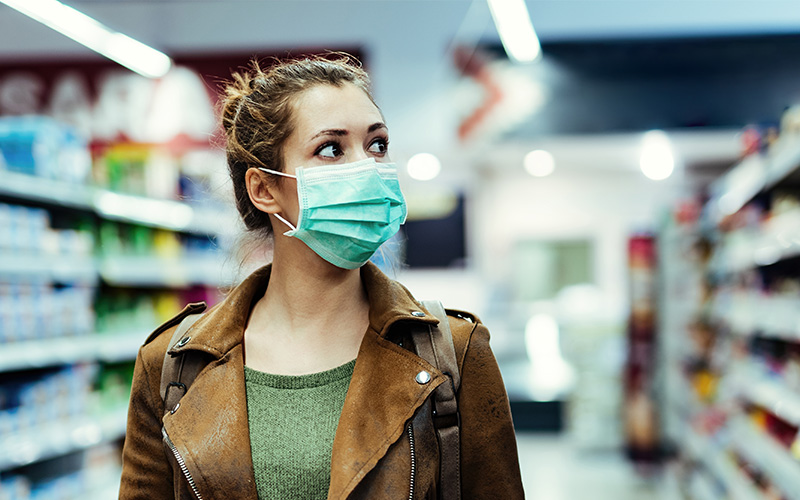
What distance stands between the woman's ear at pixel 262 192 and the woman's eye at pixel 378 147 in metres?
0.24

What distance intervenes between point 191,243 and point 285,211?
198 inches

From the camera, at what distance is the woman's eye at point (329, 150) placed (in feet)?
5.51

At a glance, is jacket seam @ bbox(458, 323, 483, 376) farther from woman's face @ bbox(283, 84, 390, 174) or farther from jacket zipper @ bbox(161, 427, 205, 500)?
jacket zipper @ bbox(161, 427, 205, 500)

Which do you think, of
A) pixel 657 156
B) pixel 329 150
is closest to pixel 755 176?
pixel 329 150

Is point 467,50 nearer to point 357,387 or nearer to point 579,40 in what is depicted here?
point 579,40

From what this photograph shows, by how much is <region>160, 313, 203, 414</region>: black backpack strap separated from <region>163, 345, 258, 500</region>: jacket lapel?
0.03 metres

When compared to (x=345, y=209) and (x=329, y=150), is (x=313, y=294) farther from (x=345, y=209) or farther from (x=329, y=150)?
(x=329, y=150)

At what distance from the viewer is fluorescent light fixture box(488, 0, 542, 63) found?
586cm

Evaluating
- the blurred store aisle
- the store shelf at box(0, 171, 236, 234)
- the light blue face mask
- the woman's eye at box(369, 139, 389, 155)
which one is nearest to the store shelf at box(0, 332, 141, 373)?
the store shelf at box(0, 171, 236, 234)

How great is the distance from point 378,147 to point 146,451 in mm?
837

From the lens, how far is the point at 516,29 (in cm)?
638

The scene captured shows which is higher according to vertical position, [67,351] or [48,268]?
[48,268]

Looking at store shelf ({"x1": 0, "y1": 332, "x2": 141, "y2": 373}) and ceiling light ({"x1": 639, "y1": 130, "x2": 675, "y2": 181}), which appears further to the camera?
ceiling light ({"x1": 639, "y1": 130, "x2": 675, "y2": 181})

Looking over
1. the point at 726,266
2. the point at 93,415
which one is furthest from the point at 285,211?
the point at 726,266
